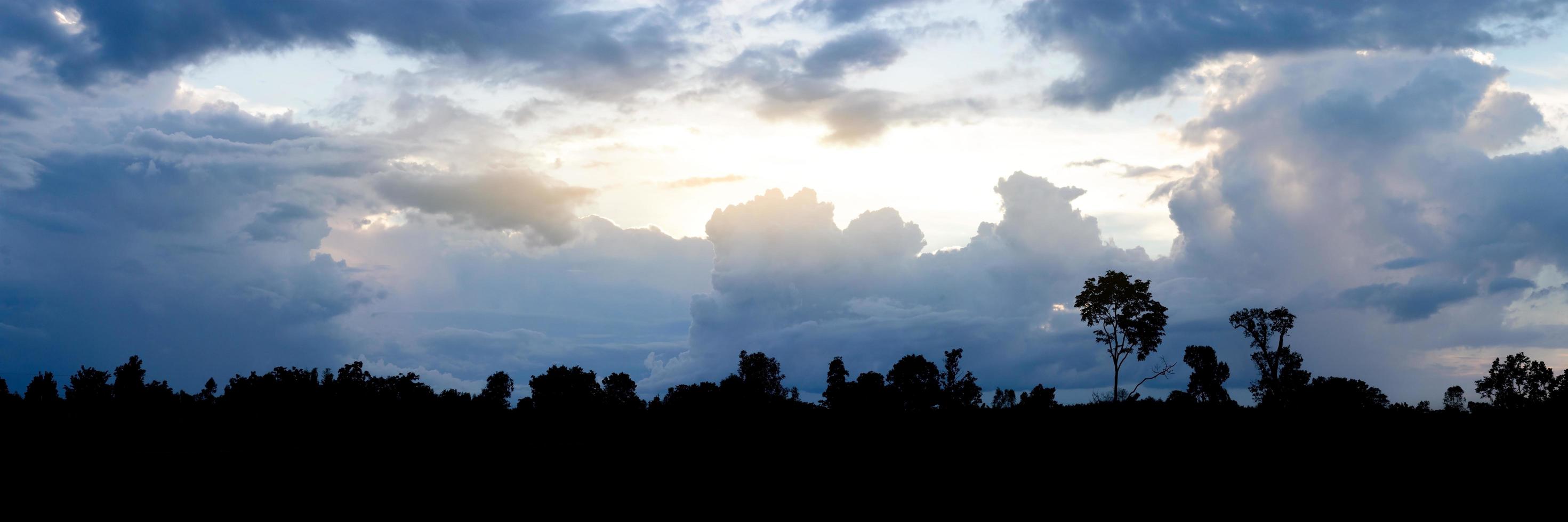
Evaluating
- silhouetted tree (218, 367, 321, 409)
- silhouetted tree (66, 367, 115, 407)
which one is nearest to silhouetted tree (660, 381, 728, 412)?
silhouetted tree (218, 367, 321, 409)

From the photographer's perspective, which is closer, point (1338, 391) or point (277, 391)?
point (1338, 391)

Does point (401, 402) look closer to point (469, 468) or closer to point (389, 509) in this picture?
point (469, 468)

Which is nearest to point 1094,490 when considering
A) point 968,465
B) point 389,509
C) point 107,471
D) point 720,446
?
point 968,465

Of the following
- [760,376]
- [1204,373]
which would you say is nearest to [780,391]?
[760,376]

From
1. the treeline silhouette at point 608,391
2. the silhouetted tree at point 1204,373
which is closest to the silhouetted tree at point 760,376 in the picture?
the treeline silhouette at point 608,391

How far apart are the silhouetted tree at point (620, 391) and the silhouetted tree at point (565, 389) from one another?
1408 mm

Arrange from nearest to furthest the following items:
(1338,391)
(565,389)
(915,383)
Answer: (1338,391)
(915,383)
(565,389)

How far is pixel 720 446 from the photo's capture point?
54.5 meters

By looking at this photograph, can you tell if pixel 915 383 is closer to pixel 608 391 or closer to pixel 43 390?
pixel 608 391

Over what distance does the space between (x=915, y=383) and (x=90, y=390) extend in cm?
13899

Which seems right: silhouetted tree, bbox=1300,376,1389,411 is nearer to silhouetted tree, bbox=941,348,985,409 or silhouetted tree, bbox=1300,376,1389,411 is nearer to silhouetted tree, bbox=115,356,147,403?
silhouetted tree, bbox=941,348,985,409

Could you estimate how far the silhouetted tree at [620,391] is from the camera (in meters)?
160

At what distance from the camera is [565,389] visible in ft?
522

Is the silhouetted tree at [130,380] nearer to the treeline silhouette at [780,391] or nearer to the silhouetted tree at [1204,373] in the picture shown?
the treeline silhouette at [780,391]
